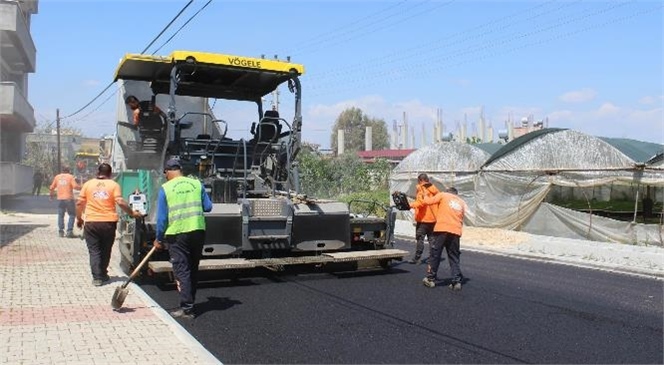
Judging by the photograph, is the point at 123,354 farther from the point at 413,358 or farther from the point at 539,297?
the point at 539,297

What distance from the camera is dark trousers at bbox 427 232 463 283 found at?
27.7 ft

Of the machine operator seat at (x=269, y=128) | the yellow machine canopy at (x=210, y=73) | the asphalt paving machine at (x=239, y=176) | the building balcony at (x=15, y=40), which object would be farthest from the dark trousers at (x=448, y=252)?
the building balcony at (x=15, y=40)

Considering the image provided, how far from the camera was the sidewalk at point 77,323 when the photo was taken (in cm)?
495

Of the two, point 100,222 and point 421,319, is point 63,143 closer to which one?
point 100,222

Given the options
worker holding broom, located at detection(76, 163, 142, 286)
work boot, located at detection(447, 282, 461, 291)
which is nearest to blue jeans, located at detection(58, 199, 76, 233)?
worker holding broom, located at detection(76, 163, 142, 286)

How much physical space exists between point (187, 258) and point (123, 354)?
65.8 inches

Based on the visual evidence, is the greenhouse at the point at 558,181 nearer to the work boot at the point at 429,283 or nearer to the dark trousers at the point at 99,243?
the work boot at the point at 429,283

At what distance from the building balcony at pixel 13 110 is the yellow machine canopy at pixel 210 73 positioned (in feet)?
52.0

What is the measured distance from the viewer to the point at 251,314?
672 cm

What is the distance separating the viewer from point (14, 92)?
23172mm

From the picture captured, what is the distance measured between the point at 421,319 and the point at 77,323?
3265 millimetres

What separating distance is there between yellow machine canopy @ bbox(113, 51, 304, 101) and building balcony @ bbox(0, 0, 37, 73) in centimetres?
1622

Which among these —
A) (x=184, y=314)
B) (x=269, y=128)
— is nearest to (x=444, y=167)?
(x=269, y=128)

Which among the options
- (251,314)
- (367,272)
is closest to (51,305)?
(251,314)
